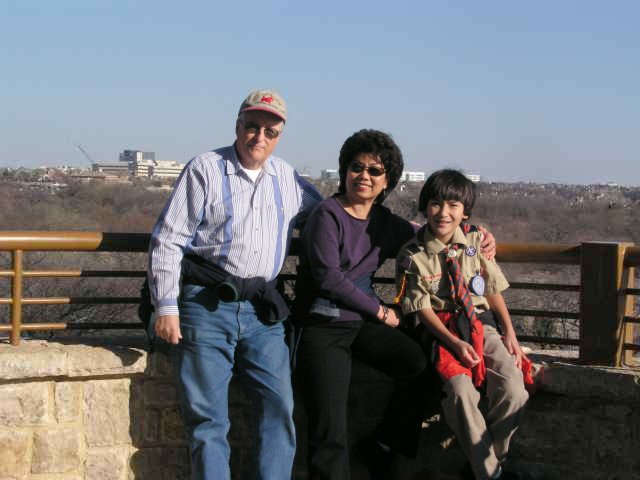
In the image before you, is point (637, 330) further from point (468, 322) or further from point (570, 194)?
point (570, 194)

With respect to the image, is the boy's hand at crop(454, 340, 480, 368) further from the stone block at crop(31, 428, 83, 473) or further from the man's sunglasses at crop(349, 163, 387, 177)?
the stone block at crop(31, 428, 83, 473)

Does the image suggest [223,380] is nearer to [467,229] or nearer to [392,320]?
[392,320]

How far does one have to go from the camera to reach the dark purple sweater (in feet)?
13.2

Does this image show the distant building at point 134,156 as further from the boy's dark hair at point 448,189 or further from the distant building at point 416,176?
the boy's dark hair at point 448,189

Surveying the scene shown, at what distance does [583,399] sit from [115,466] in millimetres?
2431

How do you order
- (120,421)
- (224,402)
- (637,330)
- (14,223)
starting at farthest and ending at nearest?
1. (14,223)
2. (637,330)
3. (120,421)
4. (224,402)

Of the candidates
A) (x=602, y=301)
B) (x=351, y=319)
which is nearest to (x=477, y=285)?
(x=351, y=319)

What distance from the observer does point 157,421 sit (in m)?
4.34

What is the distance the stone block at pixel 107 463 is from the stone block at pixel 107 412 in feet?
0.12

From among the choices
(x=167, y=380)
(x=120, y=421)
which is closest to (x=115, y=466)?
(x=120, y=421)

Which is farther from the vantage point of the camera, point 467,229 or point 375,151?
point 467,229

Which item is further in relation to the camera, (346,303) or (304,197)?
(304,197)

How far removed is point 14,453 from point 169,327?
42.4 inches

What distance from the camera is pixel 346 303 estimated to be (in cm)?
406
